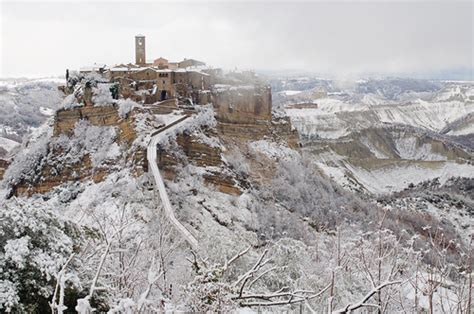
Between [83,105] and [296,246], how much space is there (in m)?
20.4

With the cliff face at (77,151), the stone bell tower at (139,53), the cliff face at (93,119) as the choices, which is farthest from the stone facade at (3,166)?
the stone bell tower at (139,53)

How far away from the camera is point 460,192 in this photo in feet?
226

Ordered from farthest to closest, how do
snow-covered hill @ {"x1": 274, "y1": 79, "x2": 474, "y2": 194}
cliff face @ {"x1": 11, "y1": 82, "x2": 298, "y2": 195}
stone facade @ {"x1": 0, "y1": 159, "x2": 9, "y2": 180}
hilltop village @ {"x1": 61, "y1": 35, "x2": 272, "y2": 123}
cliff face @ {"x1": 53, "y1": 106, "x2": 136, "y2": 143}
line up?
snow-covered hill @ {"x1": 274, "y1": 79, "x2": 474, "y2": 194}, stone facade @ {"x1": 0, "y1": 159, "x2": 9, "y2": 180}, hilltop village @ {"x1": 61, "y1": 35, "x2": 272, "y2": 123}, cliff face @ {"x1": 53, "y1": 106, "x2": 136, "y2": 143}, cliff face @ {"x1": 11, "y1": 82, "x2": 298, "y2": 195}

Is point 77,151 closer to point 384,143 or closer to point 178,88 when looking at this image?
point 178,88

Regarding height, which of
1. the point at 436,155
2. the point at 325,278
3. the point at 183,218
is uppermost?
the point at 325,278

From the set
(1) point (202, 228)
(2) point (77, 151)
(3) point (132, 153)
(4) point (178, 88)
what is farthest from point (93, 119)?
(1) point (202, 228)

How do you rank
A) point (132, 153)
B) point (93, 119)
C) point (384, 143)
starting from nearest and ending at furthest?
point (132, 153)
point (93, 119)
point (384, 143)

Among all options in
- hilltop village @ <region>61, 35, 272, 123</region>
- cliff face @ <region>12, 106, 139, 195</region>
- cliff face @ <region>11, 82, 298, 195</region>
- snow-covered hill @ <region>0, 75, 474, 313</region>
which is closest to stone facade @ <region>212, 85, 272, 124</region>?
hilltop village @ <region>61, 35, 272, 123</region>

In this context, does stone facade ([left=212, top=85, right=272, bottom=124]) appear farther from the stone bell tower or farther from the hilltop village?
the stone bell tower

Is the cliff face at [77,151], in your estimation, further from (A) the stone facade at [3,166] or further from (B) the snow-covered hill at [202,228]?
(A) the stone facade at [3,166]

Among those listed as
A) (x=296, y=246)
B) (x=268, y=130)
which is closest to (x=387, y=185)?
(x=268, y=130)

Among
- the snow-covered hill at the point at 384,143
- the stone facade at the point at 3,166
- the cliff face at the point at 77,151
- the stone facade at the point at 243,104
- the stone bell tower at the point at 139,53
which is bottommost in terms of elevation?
the snow-covered hill at the point at 384,143

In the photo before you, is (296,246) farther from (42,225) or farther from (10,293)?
(10,293)

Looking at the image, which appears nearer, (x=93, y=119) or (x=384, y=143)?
(x=93, y=119)
